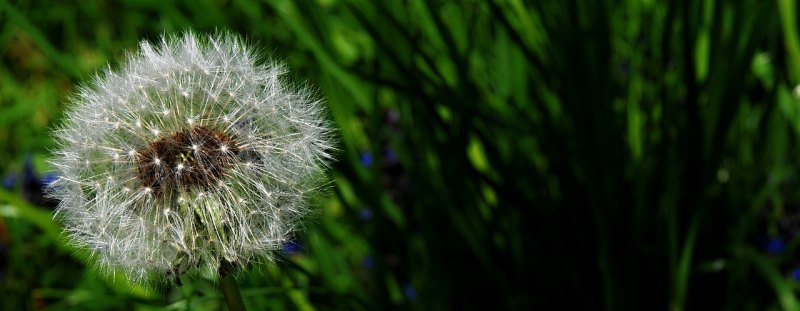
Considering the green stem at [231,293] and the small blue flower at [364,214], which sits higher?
the small blue flower at [364,214]

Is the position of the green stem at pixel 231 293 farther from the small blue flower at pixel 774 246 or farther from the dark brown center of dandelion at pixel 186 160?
the small blue flower at pixel 774 246

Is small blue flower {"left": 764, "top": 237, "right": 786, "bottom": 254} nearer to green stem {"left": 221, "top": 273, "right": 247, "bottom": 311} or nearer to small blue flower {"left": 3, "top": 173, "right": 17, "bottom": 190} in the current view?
green stem {"left": 221, "top": 273, "right": 247, "bottom": 311}

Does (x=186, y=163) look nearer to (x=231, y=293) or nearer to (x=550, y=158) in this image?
(x=231, y=293)

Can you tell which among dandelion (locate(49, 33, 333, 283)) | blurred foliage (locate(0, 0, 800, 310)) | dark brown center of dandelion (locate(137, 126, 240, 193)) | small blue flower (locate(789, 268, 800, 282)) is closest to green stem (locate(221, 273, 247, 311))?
dandelion (locate(49, 33, 333, 283))

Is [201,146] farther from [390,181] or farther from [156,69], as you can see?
[390,181]

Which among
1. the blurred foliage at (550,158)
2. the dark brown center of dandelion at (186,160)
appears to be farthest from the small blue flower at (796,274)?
the dark brown center of dandelion at (186,160)

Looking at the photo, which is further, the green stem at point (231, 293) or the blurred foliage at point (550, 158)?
the blurred foliage at point (550, 158)
